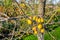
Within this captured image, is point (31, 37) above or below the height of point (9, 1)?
below

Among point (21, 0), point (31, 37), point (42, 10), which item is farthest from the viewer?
point (31, 37)

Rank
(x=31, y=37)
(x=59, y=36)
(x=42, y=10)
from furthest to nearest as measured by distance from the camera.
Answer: (x=59, y=36)
(x=31, y=37)
(x=42, y=10)

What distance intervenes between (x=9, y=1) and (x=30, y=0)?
Result: 0.76ft

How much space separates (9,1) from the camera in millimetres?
2102

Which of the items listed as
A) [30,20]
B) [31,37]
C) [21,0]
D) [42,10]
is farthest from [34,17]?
[31,37]

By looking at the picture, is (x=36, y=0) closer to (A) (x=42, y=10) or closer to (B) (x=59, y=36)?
(A) (x=42, y=10)

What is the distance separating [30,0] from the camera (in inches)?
83.6

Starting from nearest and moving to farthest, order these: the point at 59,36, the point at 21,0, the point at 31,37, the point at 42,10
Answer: the point at 42,10, the point at 21,0, the point at 31,37, the point at 59,36

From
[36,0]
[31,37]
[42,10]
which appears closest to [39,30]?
[42,10]

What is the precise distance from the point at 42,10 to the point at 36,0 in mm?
226

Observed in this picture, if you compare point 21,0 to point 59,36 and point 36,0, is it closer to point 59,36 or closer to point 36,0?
point 36,0

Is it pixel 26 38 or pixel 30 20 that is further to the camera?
pixel 26 38

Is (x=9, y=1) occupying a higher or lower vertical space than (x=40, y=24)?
higher

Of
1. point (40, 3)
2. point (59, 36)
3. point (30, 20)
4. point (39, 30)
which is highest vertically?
point (40, 3)
